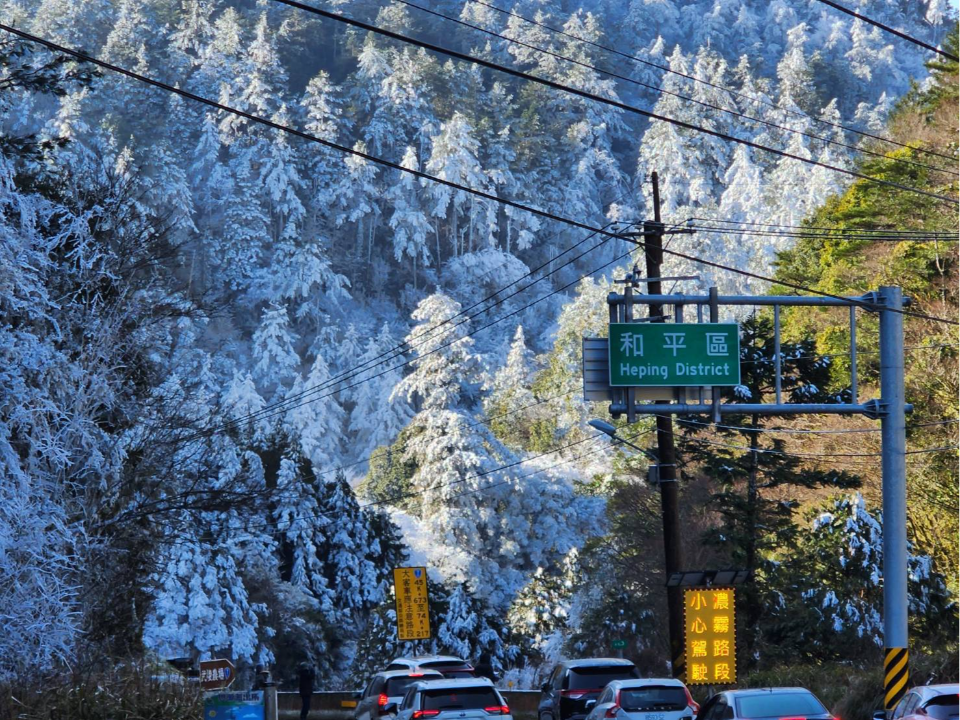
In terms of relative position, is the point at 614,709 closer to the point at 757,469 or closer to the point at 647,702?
the point at 647,702

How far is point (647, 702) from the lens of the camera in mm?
19453

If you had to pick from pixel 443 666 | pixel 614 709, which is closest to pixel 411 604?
pixel 443 666

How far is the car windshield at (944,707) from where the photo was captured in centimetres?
1594

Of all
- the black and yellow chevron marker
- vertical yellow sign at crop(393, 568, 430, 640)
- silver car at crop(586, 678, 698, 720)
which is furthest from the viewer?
vertical yellow sign at crop(393, 568, 430, 640)

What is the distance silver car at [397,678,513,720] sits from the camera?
19.0 metres

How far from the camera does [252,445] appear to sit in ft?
214

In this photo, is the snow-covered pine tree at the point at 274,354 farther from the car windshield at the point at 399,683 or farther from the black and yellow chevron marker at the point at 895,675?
the black and yellow chevron marker at the point at 895,675

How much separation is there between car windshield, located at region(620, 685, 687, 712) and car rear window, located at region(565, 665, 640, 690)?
3792 millimetres

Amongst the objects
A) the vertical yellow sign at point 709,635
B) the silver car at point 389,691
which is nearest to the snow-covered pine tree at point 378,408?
the vertical yellow sign at point 709,635

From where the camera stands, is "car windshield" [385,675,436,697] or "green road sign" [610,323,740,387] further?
"car windshield" [385,675,436,697]

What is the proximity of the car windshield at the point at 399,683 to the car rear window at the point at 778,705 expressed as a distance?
768 cm

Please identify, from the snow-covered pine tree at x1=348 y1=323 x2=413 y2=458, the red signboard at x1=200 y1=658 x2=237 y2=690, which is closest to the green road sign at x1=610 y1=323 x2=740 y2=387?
the red signboard at x1=200 y1=658 x2=237 y2=690

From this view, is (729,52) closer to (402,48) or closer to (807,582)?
(402,48)

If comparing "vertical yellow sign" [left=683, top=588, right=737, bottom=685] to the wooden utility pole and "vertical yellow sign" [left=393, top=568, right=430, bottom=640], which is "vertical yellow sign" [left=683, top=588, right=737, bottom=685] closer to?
the wooden utility pole
